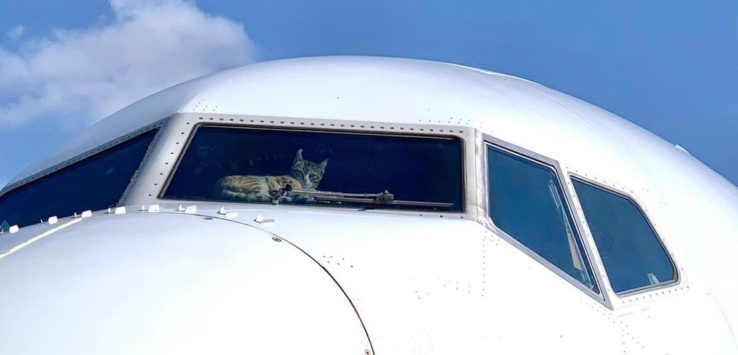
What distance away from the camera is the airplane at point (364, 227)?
4.84 m

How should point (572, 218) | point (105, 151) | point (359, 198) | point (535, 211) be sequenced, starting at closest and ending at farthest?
point (359, 198)
point (535, 211)
point (572, 218)
point (105, 151)

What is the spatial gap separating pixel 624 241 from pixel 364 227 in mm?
2315

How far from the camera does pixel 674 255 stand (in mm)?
7688

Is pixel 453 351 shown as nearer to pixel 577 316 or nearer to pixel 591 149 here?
pixel 577 316

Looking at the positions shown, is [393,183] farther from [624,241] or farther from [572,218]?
[624,241]

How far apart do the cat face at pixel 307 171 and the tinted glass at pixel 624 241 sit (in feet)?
6.31

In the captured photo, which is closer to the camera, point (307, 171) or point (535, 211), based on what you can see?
point (535, 211)

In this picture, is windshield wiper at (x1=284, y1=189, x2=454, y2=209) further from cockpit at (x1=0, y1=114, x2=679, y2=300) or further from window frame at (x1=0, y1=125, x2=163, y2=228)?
window frame at (x1=0, y1=125, x2=163, y2=228)

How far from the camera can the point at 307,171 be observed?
23.6 ft

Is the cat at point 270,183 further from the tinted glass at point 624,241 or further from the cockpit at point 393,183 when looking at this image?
the tinted glass at point 624,241

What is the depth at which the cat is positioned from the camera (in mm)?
6815

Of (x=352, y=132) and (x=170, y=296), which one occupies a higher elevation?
(x=352, y=132)

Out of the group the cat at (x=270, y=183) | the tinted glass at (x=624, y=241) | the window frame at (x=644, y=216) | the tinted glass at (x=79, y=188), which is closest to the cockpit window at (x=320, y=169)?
the cat at (x=270, y=183)

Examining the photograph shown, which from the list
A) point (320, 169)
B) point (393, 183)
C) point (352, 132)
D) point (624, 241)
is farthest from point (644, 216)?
A: point (320, 169)
